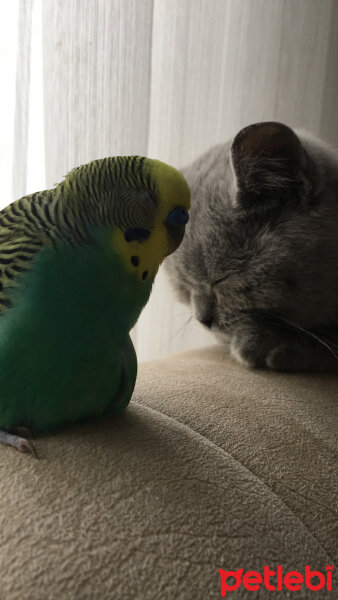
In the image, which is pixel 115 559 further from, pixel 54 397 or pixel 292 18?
pixel 292 18

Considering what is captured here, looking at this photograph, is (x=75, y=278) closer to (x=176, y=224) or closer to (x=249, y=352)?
(x=176, y=224)

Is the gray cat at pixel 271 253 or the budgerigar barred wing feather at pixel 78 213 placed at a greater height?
→ the budgerigar barred wing feather at pixel 78 213

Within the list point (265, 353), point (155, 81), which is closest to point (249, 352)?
point (265, 353)

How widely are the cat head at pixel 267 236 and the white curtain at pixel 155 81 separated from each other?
0.75ft

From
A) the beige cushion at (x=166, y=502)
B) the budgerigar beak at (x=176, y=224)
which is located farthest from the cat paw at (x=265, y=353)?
the budgerigar beak at (x=176, y=224)

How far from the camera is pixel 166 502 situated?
1.26 feet

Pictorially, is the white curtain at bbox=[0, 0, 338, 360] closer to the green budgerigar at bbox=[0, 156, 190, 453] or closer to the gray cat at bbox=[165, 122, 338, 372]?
the gray cat at bbox=[165, 122, 338, 372]

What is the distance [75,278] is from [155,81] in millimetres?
890

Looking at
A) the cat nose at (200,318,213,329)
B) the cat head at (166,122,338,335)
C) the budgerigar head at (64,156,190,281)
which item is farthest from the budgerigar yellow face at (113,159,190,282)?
the cat nose at (200,318,213,329)

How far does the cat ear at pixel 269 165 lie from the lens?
0.77m

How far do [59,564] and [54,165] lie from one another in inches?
26.9

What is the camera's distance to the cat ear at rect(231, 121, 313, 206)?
2.52ft

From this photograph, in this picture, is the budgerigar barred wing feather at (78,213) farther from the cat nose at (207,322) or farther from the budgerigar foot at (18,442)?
the cat nose at (207,322)

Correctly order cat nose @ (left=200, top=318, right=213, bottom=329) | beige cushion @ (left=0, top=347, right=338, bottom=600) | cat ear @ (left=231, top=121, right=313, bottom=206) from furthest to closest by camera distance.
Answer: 1. cat nose @ (left=200, top=318, right=213, bottom=329)
2. cat ear @ (left=231, top=121, right=313, bottom=206)
3. beige cushion @ (left=0, top=347, right=338, bottom=600)
